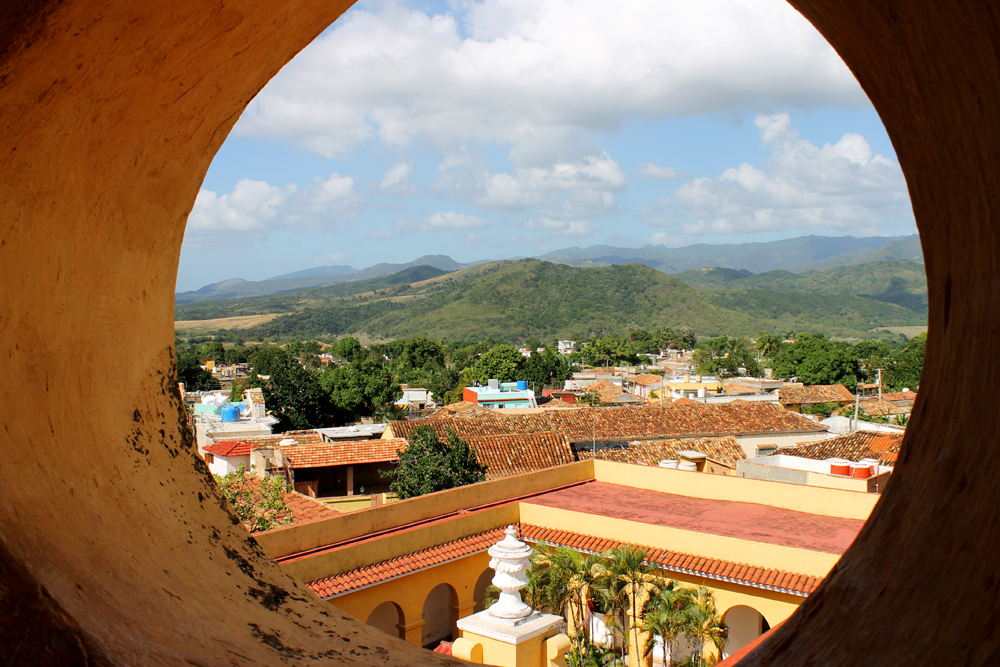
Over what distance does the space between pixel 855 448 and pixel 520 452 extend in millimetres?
10031

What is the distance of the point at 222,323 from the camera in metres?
179

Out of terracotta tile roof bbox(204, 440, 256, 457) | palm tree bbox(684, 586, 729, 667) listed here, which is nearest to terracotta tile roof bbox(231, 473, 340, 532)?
palm tree bbox(684, 586, 729, 667)

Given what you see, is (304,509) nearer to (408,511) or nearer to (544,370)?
(408,511)

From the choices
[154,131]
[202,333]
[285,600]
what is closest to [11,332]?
[154,131]

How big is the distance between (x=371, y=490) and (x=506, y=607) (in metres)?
14.1

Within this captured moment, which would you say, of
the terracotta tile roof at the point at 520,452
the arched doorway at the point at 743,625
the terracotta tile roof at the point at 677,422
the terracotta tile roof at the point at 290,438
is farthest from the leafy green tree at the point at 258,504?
the terracotta tile roof at the point at 677,422

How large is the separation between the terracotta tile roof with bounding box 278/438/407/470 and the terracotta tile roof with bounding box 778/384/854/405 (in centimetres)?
3379

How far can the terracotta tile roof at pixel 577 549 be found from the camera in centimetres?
930

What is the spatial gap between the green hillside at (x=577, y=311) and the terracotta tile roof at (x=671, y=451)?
9914 cm

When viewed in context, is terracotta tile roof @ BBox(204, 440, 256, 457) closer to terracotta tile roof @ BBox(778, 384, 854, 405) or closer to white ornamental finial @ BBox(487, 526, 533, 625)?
white ornamental finial @ BBox(487, 526, 533, 625)

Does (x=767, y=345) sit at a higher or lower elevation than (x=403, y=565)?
lower

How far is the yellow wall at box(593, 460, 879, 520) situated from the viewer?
12.0 meters

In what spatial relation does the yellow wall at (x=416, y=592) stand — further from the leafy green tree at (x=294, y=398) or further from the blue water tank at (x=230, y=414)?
the leafy green tree at (x=294, y=398)

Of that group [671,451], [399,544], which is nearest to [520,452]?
[671,451]
